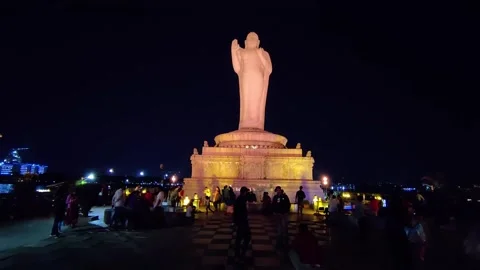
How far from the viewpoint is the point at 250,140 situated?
2891 cm

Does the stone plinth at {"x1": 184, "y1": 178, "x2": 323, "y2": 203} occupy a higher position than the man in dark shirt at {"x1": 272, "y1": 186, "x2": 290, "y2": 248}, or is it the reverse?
the stone plinth at {"x1": 184, "y1": 178, "x2": 323, "y2": 203}

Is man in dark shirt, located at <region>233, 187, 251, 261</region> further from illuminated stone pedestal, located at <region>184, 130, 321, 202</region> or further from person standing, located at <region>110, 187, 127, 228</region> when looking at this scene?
illuminated stone pedestal, located at <region>184, 130, 321, 202</region>

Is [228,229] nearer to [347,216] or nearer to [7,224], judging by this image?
[347,216]

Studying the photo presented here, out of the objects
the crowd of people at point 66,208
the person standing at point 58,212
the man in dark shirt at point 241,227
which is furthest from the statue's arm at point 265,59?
the man in dark shirt at point 241,227

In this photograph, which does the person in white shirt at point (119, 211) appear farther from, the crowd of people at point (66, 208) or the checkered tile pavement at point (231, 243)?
the checkered tile pavement at point (231, 243)

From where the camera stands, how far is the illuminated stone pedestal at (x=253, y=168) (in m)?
26.5

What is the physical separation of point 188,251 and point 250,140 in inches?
752

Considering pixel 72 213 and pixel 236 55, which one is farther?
pixel 236 55

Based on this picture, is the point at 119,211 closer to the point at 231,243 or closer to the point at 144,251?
the point at 144,251

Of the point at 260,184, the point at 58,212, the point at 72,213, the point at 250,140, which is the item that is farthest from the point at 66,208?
the point at 250,140

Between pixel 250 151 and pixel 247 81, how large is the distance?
21.5 ft

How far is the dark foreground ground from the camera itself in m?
8.62

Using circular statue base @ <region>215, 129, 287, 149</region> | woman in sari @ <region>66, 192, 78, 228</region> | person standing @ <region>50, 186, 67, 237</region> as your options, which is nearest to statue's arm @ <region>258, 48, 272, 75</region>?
circular statue base @ <region>215, 129, 287, 149</region>

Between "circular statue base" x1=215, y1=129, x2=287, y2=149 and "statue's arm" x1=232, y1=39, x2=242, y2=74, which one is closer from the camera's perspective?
"circular statue base" x1=215, y1=129, x2=287, y2=149
